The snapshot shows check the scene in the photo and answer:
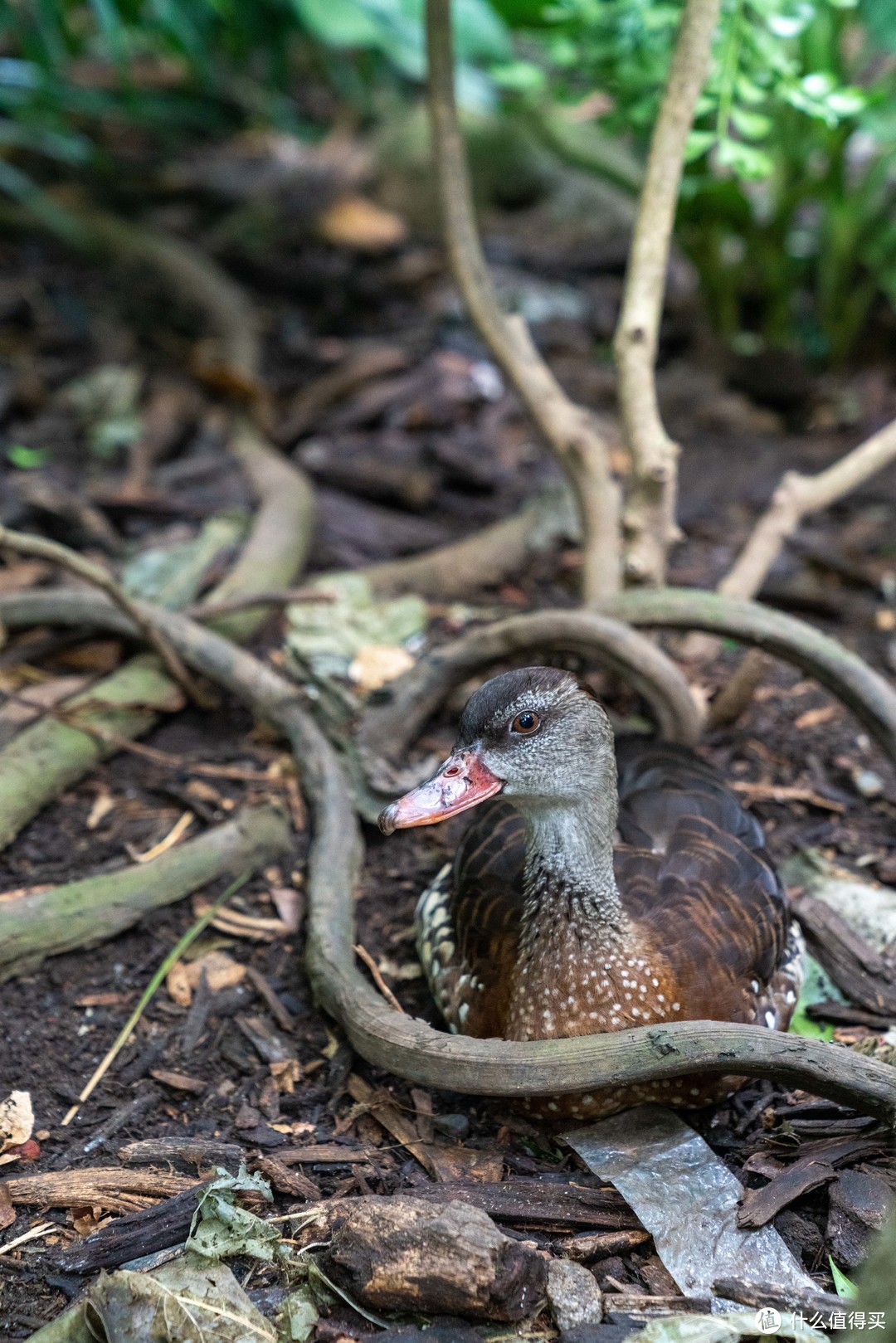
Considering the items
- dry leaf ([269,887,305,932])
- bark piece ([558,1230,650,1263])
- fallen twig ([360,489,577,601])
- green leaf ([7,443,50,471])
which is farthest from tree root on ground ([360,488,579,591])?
bark piece ([558,1230,650,1263])

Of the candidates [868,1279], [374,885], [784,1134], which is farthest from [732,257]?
[868,1279]

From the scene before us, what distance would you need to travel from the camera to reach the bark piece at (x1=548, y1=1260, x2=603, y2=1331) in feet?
6.64

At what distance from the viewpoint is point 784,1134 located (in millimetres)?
2439

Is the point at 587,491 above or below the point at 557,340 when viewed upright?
below

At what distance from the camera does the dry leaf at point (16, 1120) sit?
2402 millimetres

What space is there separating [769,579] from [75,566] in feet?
7.78

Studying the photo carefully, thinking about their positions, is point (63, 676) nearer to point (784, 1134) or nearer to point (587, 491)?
point (587, 491)

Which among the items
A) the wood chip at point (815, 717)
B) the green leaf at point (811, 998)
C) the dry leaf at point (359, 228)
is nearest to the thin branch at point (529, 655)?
the wood chip at point (815, 717)

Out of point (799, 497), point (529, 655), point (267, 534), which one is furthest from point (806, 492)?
point (267, 534)

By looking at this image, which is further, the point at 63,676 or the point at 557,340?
the point at 557,340

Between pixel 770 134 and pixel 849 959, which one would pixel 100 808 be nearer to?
pixel 849 959

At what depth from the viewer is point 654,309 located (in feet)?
10.9

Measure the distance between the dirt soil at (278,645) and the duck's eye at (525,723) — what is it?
2.80 feet

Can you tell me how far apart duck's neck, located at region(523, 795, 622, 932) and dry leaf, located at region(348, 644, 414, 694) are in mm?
1072
